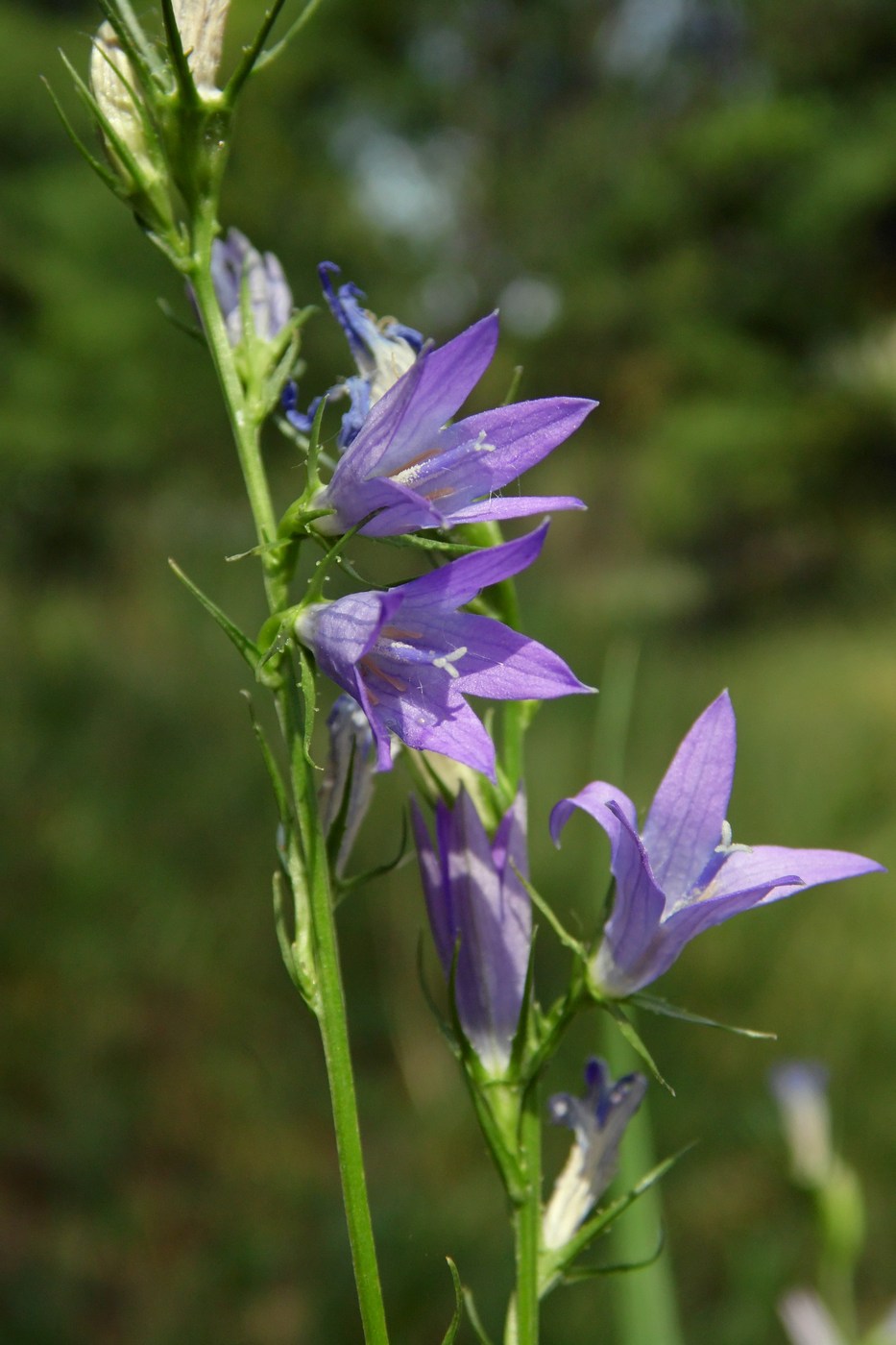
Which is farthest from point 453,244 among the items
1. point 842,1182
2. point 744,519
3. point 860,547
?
point 842,1182

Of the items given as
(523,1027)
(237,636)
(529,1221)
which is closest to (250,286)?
(237,636)

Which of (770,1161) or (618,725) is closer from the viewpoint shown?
(618,725)

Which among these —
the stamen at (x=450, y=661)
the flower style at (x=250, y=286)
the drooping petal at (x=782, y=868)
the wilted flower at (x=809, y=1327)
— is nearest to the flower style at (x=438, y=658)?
the stamen at (x=450, y=661)

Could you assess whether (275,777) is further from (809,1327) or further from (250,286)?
(809,1327)

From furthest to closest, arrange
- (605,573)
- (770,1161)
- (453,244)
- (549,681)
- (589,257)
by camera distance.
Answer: (453,244) → (605,573) → (589,257) → (770,1161) → (549,681)

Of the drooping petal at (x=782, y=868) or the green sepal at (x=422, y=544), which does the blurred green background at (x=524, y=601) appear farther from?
the green sepal at (x=422, y=544)

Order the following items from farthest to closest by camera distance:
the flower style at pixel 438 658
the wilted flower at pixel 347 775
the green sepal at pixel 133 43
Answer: the wilted flower at pixel 347 775 < the green sepal at pixel 133 43 < the flower style at pixel 438 658

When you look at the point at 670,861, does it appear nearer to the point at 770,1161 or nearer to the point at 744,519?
the point at 770,1161
